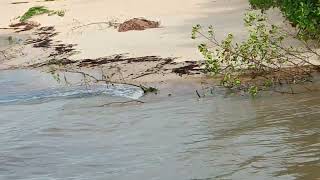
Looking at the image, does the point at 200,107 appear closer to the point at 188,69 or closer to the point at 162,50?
the point at 188,69

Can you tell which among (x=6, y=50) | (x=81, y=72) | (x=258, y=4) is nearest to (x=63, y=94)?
(x=81, y=72)

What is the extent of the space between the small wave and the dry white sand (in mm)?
1869

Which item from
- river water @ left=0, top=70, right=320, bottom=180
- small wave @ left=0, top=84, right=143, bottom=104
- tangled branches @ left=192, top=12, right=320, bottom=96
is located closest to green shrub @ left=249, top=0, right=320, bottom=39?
tangled branches @ left=192, top=12, right=320, bottom=96

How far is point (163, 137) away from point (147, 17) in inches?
439

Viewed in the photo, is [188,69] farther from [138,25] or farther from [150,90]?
[138,25]

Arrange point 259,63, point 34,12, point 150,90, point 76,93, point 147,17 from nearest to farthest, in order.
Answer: point 259,63 < point 150,90 < point 76,93 < point 147,17 < point 34,12

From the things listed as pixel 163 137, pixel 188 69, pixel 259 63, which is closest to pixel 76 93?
pixel 188 69

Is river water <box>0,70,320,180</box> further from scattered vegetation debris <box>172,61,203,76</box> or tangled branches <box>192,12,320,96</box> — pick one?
scattered vegetation debris <box>172,61,203,76</box>

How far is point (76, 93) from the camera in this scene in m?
10.1

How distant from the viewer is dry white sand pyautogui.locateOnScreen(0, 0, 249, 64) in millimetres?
13016

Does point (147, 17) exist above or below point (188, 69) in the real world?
above

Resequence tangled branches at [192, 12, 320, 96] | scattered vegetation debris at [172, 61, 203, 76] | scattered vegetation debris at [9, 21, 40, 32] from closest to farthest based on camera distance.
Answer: tangled branches at [192, 12, 320, 96], scattered vegetation debris at [172, 61, 203, 76], scattered vegetation debris at [9, 21, 40, 32]

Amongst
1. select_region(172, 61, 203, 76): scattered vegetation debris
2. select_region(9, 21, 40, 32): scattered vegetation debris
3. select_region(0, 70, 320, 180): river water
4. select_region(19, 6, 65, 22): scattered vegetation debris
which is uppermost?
select_region(19, 6, 65, 22): scattered vegetation debris

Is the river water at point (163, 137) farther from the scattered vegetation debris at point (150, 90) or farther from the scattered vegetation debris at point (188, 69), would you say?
the scattered vegetation debris at point (188, 69)
